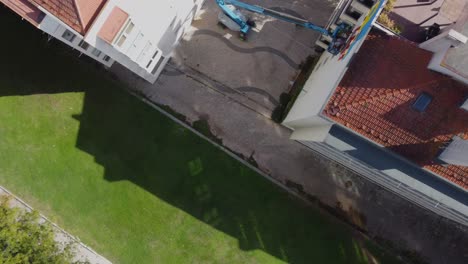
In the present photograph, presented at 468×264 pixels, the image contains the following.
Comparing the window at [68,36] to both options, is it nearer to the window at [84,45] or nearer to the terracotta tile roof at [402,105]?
the window at [84,45]

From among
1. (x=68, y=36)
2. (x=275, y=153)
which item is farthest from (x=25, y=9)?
(x=275, y=153)

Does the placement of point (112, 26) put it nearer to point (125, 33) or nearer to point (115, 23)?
point (115, 23)

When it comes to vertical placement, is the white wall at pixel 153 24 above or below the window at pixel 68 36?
above

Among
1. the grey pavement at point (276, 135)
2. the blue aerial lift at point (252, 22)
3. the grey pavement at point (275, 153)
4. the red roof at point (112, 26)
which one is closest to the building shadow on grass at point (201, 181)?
the grey pavement at point (275, 153)

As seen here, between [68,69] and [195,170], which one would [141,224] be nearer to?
[195,170]

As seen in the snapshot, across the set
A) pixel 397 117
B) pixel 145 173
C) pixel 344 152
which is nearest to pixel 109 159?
A: pixel 145 173
